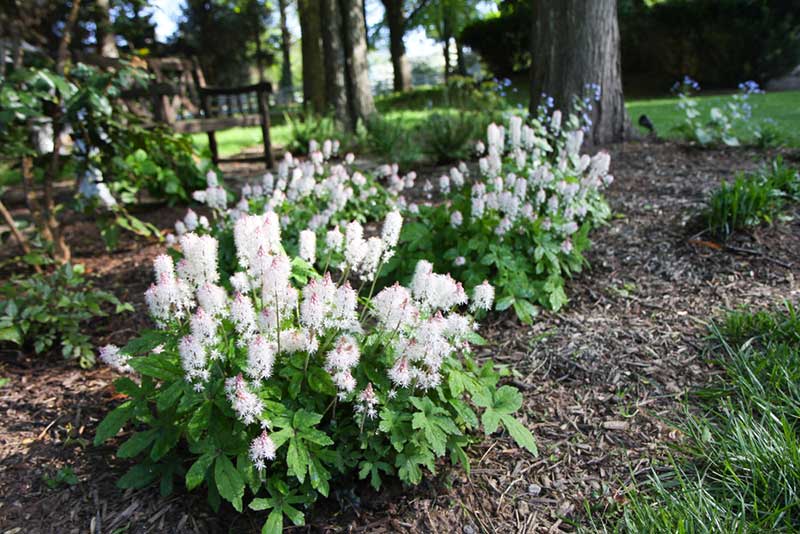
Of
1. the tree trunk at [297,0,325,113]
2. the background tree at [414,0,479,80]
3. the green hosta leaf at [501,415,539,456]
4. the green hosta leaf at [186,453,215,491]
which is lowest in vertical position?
the green hosta leaf at [501,415,539,456]

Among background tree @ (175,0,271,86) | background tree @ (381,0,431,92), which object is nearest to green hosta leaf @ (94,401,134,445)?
background tree @ (381,0,431,92)

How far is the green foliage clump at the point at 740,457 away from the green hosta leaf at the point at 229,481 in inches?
53.2

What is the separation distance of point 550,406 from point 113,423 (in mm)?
1964

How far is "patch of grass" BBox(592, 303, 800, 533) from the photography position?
1.91 m

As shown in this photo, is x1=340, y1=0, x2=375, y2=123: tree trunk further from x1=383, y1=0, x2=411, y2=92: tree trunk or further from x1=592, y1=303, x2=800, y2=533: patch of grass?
x1=383, y1=0, x2=411, y2=92: tree trunk

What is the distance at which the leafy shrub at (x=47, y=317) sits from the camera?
303 centimetres

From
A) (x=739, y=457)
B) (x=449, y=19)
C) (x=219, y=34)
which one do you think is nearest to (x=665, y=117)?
(x=739, y=457)

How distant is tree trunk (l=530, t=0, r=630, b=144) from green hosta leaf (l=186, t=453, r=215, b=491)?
588 cm

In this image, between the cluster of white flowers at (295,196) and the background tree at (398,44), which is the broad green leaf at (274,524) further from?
the background tree at (398,44)

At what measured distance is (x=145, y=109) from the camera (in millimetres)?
8164

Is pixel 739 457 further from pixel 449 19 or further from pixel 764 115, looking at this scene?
pixel 449 19

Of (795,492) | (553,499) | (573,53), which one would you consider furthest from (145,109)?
(795,492)

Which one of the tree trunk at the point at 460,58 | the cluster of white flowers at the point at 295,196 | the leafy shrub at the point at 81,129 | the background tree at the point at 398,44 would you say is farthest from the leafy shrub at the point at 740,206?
the tree trunk at the point at 460,58

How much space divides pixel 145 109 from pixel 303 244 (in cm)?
721
